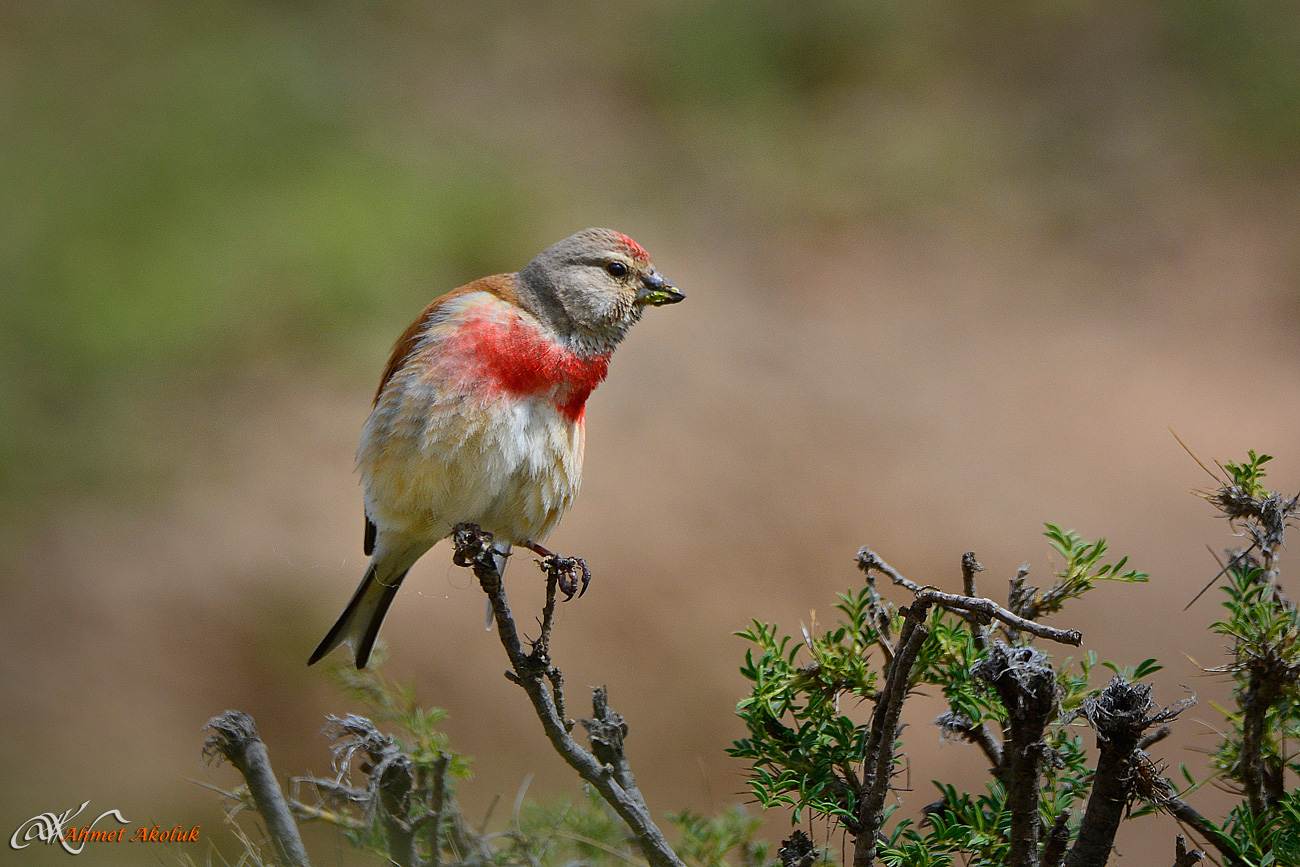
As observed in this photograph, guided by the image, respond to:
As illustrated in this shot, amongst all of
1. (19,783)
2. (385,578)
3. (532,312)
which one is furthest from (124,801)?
(532,312)

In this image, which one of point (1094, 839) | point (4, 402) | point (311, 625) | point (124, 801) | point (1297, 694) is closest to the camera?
point (1094, 839)

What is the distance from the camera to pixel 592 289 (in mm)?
2076

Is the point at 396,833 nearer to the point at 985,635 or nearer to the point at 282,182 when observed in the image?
the point at 985,635

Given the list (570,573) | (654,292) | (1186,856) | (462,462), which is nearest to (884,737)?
(1186,856)

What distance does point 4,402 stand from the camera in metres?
4.52

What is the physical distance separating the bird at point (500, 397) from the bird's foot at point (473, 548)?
4.4 inches

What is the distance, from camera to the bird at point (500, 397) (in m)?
2.00

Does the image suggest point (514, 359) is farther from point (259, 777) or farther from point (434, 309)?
point (259, 777)

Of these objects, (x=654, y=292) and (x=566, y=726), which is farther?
(x=654, y=292)

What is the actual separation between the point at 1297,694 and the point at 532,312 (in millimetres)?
1474

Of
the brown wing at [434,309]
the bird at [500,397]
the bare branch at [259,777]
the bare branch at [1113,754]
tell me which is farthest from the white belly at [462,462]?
the bare branch at [1113,754]

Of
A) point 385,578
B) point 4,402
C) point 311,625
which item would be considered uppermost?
point 4,402
